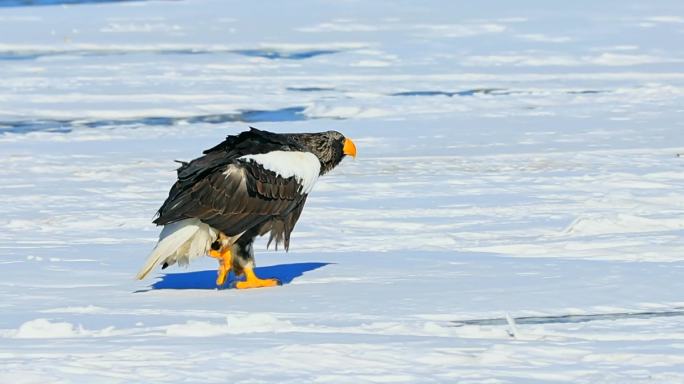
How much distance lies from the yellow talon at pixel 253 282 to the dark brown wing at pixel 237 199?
177 millimetres

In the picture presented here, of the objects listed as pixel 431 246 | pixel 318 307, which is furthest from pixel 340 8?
pixel 318 307

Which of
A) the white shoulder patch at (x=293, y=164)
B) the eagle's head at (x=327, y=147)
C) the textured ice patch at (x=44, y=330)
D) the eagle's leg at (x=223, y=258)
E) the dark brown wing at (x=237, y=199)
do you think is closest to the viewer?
the textured ice patch at (x=44, y=330)

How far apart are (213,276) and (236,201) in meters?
0.88

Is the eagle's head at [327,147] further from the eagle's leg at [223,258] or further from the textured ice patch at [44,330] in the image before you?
the textured ice patch at [44,330]

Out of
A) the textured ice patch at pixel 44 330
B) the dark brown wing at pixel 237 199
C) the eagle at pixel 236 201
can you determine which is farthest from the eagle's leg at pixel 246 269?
the textured ice patch at pixel 44 330

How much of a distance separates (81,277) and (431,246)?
170 centimetres

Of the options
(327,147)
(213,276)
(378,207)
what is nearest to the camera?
Result: (327,147)

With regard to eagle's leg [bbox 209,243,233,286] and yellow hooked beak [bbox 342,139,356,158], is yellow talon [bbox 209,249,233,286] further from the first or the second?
yellow hooked beak [bbox 342,139,356,158]

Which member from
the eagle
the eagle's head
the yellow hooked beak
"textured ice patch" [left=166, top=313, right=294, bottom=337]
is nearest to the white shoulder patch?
the eagle

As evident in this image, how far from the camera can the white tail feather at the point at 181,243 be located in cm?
593

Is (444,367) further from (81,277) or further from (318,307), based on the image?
(81,277)

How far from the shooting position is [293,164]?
621 centimetres

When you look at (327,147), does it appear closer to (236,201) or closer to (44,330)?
(236,201)

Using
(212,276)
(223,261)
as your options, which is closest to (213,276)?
(212,276)
